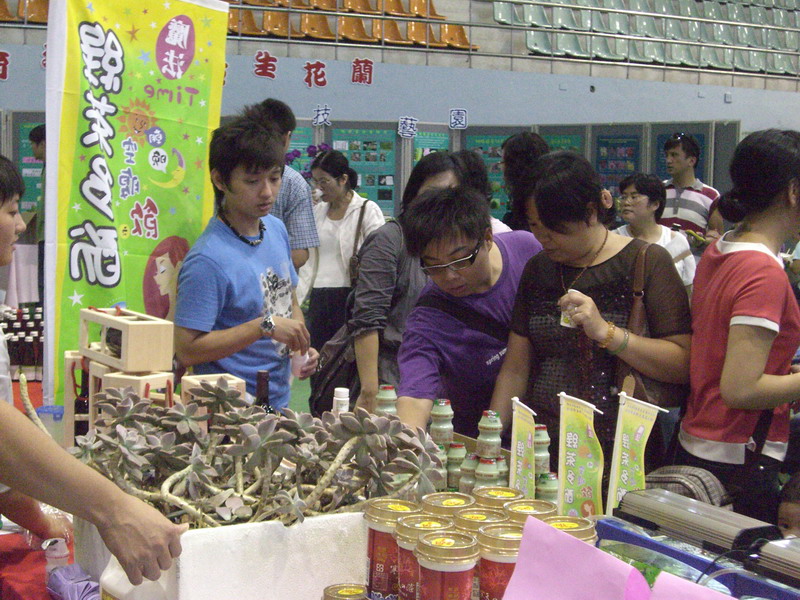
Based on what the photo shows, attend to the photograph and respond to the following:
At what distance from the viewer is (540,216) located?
180cm

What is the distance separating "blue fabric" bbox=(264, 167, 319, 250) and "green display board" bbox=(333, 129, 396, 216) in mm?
4045

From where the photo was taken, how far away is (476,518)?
1039 mm

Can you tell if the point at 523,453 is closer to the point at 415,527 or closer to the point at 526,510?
the point at 526,510

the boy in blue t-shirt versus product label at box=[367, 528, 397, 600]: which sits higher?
the boy in blue t-shirt

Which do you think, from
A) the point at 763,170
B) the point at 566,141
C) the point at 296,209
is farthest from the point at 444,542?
the point at 566,141

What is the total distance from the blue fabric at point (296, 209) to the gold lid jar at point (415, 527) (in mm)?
2729

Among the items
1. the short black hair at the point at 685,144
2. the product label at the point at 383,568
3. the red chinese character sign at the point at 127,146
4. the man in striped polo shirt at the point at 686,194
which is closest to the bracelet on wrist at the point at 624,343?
the product label at the point at 383,568

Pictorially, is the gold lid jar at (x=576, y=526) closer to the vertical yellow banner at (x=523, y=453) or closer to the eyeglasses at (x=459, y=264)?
the vertical yellow banner at (x=523, y=453)

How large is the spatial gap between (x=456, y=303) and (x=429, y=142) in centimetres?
651

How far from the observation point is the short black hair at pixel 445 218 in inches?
71.6

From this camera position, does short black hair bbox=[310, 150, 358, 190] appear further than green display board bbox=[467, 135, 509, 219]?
No

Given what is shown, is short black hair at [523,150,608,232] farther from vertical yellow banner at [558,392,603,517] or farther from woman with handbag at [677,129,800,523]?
vertical yellow banner at [558,392,603,517]

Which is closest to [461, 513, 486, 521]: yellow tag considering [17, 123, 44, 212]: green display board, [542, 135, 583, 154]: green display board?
[17, 123, 44, 212]: green display board

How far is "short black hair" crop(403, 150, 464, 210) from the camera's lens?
246 cm
